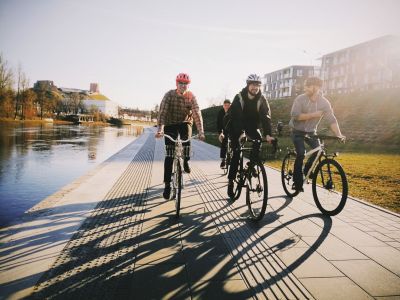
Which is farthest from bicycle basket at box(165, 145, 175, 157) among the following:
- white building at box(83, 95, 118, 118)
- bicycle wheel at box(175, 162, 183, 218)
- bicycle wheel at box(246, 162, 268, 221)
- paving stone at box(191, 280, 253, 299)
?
white building at box(83, 95, 118, 118)

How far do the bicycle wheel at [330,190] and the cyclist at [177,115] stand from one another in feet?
7.22

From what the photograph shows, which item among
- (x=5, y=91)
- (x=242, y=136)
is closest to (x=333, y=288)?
(x=242, y=136)

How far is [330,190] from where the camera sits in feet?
17.0

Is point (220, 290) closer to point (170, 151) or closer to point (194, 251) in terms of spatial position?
point (194, 251)

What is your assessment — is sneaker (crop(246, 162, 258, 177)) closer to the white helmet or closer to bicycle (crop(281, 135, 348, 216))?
bicycle (crop(281, 135, 348, 216))

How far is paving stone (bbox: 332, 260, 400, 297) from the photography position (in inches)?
114

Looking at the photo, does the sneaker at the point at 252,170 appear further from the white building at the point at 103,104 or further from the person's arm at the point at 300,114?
the white building at the point at 103,104

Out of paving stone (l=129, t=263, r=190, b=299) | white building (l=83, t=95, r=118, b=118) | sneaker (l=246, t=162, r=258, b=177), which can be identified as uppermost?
white building (l=83, t=95, r=118, b=118)

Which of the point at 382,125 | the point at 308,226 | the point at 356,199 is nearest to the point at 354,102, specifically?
the point at 382,125

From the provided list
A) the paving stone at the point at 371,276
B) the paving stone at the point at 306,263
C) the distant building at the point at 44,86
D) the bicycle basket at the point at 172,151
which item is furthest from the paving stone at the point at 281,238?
the distant building at the point at 44,86

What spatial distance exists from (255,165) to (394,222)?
241 centimetres

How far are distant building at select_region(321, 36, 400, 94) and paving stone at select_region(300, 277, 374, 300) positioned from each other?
194ft

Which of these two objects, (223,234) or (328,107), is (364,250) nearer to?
(223,234)

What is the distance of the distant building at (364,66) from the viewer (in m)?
57.9
